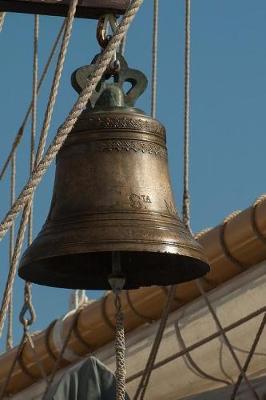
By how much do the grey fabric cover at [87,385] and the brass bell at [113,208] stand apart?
85 centimetres

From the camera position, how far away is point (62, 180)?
4508 mm

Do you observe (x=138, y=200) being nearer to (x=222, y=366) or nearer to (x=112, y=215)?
(x=112, y=215)

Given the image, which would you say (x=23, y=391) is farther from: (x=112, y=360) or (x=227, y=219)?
(x=227, y=219)

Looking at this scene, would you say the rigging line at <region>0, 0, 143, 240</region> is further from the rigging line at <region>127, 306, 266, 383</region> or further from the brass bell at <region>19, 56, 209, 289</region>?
the rigging line at <region>127, 306, 266, 383</region>

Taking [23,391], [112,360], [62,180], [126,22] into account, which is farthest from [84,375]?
[23,391]

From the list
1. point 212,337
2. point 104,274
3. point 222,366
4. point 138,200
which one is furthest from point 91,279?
point 222,366

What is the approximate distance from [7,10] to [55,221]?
21.5 inches

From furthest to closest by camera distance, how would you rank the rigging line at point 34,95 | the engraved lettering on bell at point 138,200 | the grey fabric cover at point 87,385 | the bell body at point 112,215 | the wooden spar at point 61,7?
the rigging line at point 34,95, the grey fabric cover at point 87,385, the wooden spar at point 61,7, the engraved lettering on bell at point 138,200, the bell body at point 112,215

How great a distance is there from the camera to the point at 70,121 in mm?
4199

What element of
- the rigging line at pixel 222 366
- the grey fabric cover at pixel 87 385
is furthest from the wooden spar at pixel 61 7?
the rigging line at pixel 222 366

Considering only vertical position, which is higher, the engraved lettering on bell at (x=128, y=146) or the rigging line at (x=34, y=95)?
the rigging line at (x=34, y=95)

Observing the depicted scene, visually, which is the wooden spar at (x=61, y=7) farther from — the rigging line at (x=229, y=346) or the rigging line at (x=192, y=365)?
the rigging line at (x=192, y=365)

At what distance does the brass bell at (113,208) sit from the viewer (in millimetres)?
4301

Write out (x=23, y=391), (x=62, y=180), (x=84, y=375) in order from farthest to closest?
1. (x=23, y=391)
2. (x=84, y=375)
3. (x=62, y=180)
